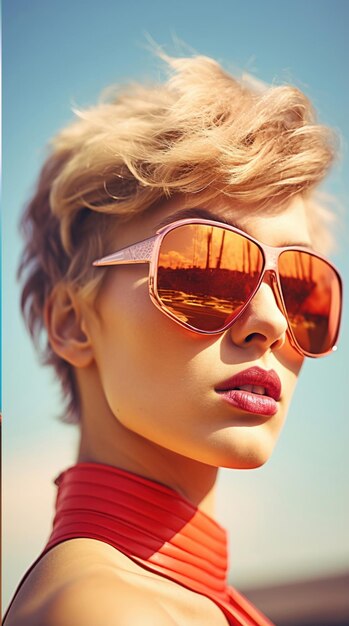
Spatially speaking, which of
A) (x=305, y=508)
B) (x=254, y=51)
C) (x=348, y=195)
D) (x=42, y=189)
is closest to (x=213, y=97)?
(x=254, y=51)

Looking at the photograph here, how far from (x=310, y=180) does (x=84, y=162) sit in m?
0.39

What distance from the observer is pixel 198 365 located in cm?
115

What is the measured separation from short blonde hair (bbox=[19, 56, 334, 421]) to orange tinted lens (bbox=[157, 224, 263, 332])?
0.09m

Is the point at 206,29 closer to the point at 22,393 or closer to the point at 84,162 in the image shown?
the point at 84,162

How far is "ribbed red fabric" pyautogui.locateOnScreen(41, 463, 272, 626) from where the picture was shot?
3.80ft

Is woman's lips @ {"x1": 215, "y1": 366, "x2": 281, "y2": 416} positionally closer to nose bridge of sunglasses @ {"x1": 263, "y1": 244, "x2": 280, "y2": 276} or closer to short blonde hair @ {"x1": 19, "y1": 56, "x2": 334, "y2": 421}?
nose bridge of sunglasses @ {"x1": 263, "y1": 244, "x2": 280, "y2": 276}

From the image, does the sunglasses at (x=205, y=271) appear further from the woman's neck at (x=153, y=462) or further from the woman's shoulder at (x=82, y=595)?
the woman's shoulder at (x=82, y=595)

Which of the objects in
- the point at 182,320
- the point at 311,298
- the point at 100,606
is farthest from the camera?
the point at 311,298

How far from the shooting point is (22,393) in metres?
1.61

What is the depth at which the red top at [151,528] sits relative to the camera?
1159 mm

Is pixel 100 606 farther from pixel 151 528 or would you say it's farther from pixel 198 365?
pixel 198 365

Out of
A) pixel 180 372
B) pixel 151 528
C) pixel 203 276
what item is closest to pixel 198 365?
pixel 180 372

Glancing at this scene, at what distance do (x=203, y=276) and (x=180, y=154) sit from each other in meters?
0.20

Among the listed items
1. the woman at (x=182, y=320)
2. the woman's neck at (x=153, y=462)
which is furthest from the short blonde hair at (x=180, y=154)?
the woman's neck at (x=153, y=462)
